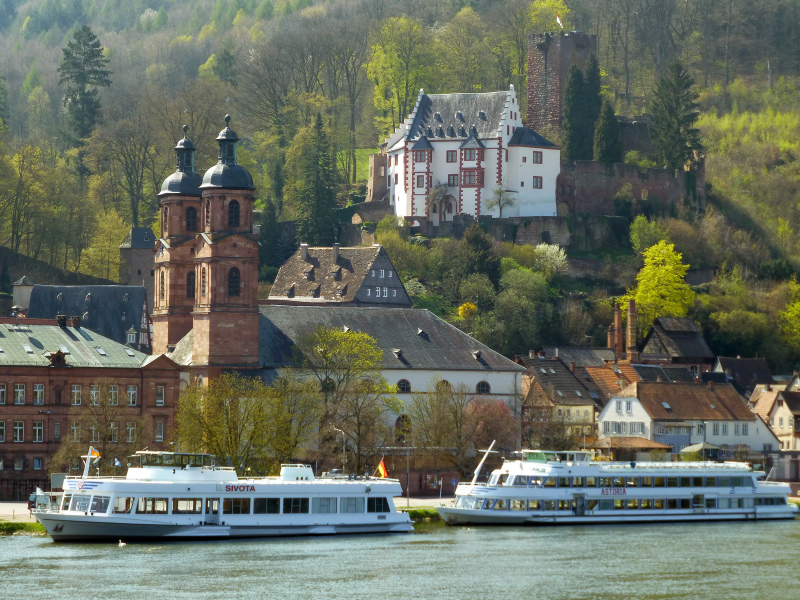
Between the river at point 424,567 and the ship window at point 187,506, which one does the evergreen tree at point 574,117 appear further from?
the ship window at point 187,506

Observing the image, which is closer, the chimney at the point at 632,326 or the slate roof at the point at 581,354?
the slate roof at the point at 581,354

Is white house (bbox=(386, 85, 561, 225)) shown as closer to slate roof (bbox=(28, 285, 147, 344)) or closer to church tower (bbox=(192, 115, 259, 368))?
slate roof (bbox=(28, 285, 147, 344))

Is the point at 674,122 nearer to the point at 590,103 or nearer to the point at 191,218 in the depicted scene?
the point at 590,103

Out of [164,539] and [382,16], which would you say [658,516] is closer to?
[164,539]

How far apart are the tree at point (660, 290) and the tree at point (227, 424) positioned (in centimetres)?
4097

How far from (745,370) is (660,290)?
770cm

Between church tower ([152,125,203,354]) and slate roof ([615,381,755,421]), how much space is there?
2640 cm

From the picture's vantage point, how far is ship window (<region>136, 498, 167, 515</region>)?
2958 inches

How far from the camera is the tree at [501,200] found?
132125mm

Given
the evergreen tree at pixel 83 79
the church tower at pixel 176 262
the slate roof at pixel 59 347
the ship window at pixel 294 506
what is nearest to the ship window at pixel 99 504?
the ship window at pixel 294 506

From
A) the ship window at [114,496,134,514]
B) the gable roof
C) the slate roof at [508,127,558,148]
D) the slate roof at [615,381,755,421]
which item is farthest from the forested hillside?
the ship window at [114,496,134,514]

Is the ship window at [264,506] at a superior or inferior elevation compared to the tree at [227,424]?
inferior

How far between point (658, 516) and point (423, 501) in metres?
11.7

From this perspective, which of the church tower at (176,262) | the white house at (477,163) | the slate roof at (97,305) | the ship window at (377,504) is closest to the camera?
the ship window at (377,504)
